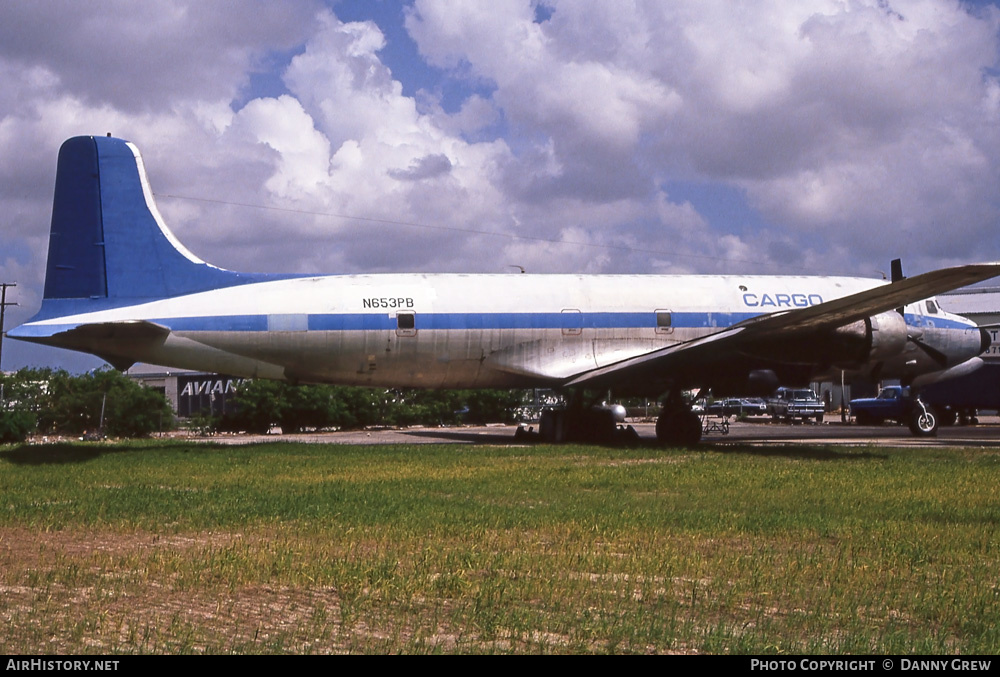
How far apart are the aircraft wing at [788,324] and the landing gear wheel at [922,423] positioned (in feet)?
27.5

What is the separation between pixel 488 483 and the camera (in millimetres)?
14414

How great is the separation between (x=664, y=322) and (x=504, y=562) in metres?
17.3

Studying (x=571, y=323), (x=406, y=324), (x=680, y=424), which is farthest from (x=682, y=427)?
(x=406, y=324)

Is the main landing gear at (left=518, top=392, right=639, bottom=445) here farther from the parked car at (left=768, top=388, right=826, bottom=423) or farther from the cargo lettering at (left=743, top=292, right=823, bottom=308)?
the parked car at (left=768, top=388, right=826, bottom=423)

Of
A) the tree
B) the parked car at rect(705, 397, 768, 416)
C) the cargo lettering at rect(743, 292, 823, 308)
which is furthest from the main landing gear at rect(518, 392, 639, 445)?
the parked car at rect(705, 397, 768, 416)

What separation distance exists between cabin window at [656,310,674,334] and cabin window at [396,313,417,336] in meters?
6.39

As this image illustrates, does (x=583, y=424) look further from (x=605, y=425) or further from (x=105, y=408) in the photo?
(x=105, y=408)

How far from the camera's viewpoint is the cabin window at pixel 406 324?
74.0 ft

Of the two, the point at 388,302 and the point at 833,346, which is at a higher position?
the point at 388,302

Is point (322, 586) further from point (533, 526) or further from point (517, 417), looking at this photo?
point (517, 417)

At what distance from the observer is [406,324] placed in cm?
2261

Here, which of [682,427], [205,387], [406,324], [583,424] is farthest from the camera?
[205,387]
